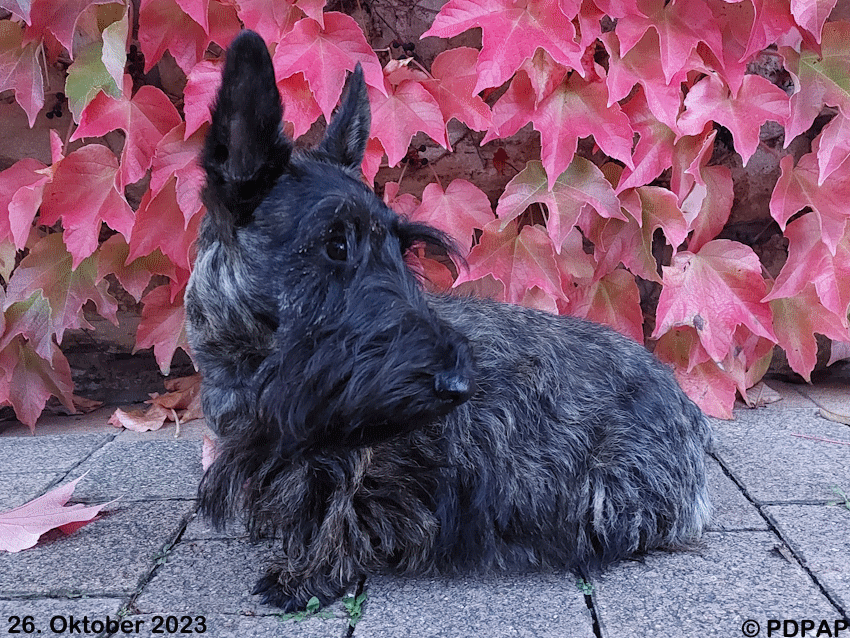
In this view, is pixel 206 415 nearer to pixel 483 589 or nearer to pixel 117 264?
pixel 483 589

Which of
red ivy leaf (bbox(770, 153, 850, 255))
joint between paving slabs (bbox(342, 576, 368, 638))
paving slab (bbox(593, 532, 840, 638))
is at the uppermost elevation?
red ivy leaf (bbox(770, 153, 850, 255))

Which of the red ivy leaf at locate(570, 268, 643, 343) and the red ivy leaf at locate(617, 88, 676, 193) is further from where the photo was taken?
the red ivy leaf at locate(570, 268, 643, 343)

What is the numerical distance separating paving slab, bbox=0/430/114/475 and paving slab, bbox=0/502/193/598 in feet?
1.96

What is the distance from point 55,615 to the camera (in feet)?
6.43

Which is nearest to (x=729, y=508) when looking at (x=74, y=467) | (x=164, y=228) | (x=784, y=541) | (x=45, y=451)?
(x=784, y=541)

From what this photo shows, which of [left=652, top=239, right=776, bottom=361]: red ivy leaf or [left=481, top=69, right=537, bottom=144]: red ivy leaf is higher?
[left=481, top=69, right=537, bottom=144]: red ivy leaf

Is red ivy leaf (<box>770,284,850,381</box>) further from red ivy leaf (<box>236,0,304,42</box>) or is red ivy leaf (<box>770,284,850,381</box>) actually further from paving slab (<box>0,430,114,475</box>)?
paving slab (<box>0,430,114,475</box>)

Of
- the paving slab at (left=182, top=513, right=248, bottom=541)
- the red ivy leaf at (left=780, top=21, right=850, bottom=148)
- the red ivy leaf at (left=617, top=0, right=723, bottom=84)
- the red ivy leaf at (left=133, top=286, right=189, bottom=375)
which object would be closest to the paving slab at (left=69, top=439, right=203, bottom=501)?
the paving slab at (left=182, top=513, right=248, bottom=541)

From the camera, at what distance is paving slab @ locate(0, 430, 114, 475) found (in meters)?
3.04

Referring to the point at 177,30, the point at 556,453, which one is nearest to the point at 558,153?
the point at 556,453

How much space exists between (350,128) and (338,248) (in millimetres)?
553

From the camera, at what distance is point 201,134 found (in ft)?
9.23

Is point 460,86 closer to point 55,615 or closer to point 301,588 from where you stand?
point 301,588

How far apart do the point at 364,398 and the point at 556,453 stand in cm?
87
